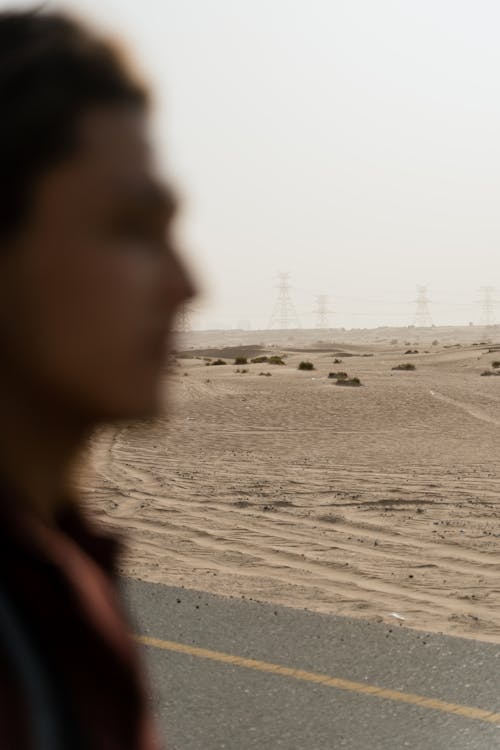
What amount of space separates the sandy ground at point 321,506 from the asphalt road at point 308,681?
81 centimetres

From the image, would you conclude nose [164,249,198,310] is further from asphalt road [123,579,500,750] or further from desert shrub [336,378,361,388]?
desert shrub [336,378,361,388]

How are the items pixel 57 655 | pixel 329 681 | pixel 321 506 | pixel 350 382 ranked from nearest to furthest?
pixel 57 655, pixel 329 681, pixel 321 506, pixel 350 382

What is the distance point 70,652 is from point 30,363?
0.21 meters

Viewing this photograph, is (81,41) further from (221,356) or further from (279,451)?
(221,356)

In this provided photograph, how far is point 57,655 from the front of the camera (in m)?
0.83

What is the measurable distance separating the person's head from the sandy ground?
0.06m

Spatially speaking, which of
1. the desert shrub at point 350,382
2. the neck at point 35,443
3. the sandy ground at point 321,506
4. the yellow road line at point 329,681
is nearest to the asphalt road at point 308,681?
the yellow road line at point 329,681

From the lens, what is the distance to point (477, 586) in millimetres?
8867

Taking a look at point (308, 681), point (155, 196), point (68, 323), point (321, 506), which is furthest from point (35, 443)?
point (321, 506)

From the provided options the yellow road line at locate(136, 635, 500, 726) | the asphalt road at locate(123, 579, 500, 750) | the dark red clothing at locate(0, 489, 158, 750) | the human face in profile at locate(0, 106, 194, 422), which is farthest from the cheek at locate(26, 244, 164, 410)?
the yellow road line at locate(136, 635, 500, 726)

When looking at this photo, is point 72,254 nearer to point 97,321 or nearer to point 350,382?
point 97,321

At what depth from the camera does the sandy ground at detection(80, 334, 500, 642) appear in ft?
28.1

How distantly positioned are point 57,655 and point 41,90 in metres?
0.42

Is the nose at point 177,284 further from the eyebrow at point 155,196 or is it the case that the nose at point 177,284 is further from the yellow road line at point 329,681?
the yellow road line at point 329,681
